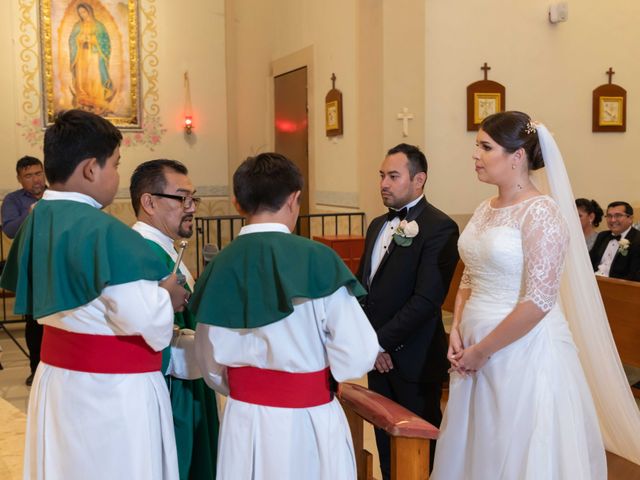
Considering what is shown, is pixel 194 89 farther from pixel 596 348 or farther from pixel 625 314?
pixel 596 348

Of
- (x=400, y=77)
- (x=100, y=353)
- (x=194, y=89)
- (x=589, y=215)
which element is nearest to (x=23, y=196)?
(x=400, y=77)

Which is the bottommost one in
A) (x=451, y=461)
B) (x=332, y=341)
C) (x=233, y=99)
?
(x=451, y=461)

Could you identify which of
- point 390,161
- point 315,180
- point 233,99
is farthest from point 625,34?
point 390,161

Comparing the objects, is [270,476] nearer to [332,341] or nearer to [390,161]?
[332,341]

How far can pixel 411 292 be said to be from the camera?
10.9 feet

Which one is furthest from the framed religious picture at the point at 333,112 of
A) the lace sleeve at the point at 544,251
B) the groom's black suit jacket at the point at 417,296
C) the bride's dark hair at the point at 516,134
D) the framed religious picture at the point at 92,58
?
the lace sleeve at the point at 544,251

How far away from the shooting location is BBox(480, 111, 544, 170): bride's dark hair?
112 inches

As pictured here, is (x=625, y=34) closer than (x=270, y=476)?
No

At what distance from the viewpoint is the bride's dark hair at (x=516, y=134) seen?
9.31 feet

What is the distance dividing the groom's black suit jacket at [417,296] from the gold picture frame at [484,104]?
15.5 feet

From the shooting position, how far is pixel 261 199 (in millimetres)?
2127

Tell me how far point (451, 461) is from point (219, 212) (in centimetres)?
739

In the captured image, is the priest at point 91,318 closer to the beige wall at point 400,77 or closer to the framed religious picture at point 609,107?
the beige wall at point 400,77

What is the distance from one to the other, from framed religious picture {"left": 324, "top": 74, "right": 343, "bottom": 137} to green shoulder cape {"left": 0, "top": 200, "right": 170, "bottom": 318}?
6424mm
